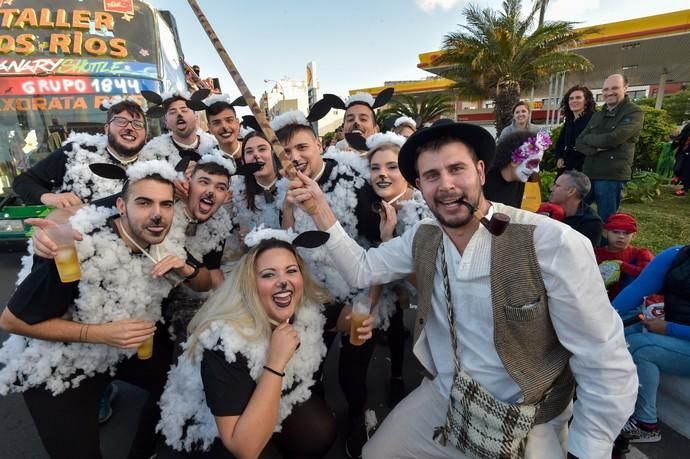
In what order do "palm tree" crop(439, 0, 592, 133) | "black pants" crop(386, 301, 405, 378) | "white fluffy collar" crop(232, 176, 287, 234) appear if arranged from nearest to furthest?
Answer: 1. "black pants" crop(386, 301, 405, 378)
2. "white fluffy collar" crop(232, 176, 287, 234)
3. "palm tree" crop(439, 0, 592, 133)

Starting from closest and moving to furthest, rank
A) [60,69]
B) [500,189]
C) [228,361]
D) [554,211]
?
[228,361]
[554,211]
[500,189]
[60,69]

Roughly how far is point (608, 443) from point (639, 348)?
1.22m

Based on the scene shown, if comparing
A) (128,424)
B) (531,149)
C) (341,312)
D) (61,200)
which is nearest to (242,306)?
(341,312)

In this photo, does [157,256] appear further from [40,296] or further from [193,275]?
[40,296]

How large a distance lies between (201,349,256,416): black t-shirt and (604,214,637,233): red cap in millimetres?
2966

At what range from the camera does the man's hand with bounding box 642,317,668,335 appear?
7.34ft

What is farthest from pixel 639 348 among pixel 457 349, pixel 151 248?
pixel 151 248

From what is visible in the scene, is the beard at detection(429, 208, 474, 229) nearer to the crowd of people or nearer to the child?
the crowd of people

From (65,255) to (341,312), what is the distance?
147cm

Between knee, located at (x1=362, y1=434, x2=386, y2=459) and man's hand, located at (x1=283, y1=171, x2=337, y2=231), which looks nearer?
knee, located at (x1=362, y1=434, x2=386, y2=459)

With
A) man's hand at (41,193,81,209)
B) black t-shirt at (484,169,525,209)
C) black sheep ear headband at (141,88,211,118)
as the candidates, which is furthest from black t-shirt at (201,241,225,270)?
black t-shirt at (484,169,525,209)

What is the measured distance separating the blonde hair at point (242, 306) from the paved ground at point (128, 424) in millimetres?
1118

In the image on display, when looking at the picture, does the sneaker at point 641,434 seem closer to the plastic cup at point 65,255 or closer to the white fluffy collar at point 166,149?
the plastic cup at point 65,255

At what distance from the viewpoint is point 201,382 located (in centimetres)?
185
